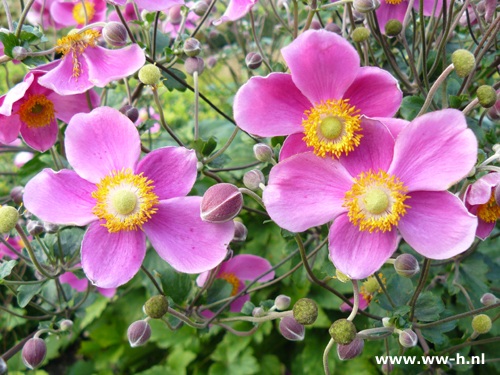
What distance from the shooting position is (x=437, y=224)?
675 millimetres

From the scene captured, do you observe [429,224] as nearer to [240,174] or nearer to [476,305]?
[476,305]

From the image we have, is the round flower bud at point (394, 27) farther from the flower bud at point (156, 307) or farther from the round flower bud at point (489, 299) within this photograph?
the flower bud at point (156, 307)

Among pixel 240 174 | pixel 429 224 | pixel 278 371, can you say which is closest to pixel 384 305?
pixel 429 224

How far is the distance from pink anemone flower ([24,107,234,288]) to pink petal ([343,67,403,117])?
1.13ft

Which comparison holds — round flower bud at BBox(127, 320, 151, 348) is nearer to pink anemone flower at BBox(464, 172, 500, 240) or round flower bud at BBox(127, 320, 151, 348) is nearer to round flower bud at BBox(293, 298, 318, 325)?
round flower bud at BBox(293, 298, 318, 325)

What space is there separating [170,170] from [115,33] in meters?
0.33

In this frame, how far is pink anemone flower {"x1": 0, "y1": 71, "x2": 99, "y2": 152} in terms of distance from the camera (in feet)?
2.94

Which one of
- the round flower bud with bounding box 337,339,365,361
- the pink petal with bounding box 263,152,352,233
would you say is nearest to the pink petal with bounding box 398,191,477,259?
the pink petal with bounding box 263,152,352,233

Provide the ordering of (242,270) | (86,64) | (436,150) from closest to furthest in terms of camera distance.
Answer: (436,150) < (86,64) < (242,270)

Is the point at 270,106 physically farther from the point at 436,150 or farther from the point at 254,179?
the point at 436,150

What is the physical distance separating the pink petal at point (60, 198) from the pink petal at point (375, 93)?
58 centimetres

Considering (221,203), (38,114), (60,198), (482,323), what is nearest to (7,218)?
(60,198)

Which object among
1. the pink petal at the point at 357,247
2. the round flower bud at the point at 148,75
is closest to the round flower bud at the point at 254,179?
the pink petal at the point at 357,247

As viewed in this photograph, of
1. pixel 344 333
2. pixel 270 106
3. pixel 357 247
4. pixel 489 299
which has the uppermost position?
pixel 270 106
